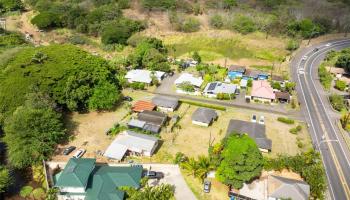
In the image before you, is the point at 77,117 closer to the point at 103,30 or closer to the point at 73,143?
the point at 73,143

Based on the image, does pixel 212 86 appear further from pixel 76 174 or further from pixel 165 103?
pixel 76 174

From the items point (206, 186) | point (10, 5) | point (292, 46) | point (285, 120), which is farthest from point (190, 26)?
point (206, 186)

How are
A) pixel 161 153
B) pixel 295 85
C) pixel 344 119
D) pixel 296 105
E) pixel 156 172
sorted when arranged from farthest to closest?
pixel 295 85, pixel 296 105, pixel 344 119, pixel 161 153, pixel 156 172

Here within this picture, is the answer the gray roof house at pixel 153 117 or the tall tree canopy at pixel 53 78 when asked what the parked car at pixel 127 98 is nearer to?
the tall tree canopy at pixel 53 78

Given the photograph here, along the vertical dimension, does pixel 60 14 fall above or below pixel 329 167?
above

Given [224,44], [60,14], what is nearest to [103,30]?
[60,14]

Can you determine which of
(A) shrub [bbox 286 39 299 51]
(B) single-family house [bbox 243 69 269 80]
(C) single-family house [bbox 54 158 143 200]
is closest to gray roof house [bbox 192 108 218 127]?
(C) single-family house [bbox 54 158 143 200]

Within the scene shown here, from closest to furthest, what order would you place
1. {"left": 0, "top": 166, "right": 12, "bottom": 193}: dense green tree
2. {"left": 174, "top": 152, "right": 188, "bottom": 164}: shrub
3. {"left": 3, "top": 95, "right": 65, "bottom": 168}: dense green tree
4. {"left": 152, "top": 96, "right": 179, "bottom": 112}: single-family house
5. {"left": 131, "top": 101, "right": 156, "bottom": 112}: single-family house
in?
{"left": 0, "top": 166, "right": 12, "bottom": 193}: dense green tree
{"left": 3, "top": 95, "right": 65, "bottom": 168}: dense green tree
{"left": 174, "top": 152, "right": 188, "bottom": 164}: shrub
{"left": 131, "top": 101, "right": 156, "bottom": 112}: single-family house
{"left": 152, "top": 96, "right": 179, "bottom": 112}: single-family house

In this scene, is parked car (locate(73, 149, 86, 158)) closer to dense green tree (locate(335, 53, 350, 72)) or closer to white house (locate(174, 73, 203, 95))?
white house (locate(174, 73, 203, 95))
